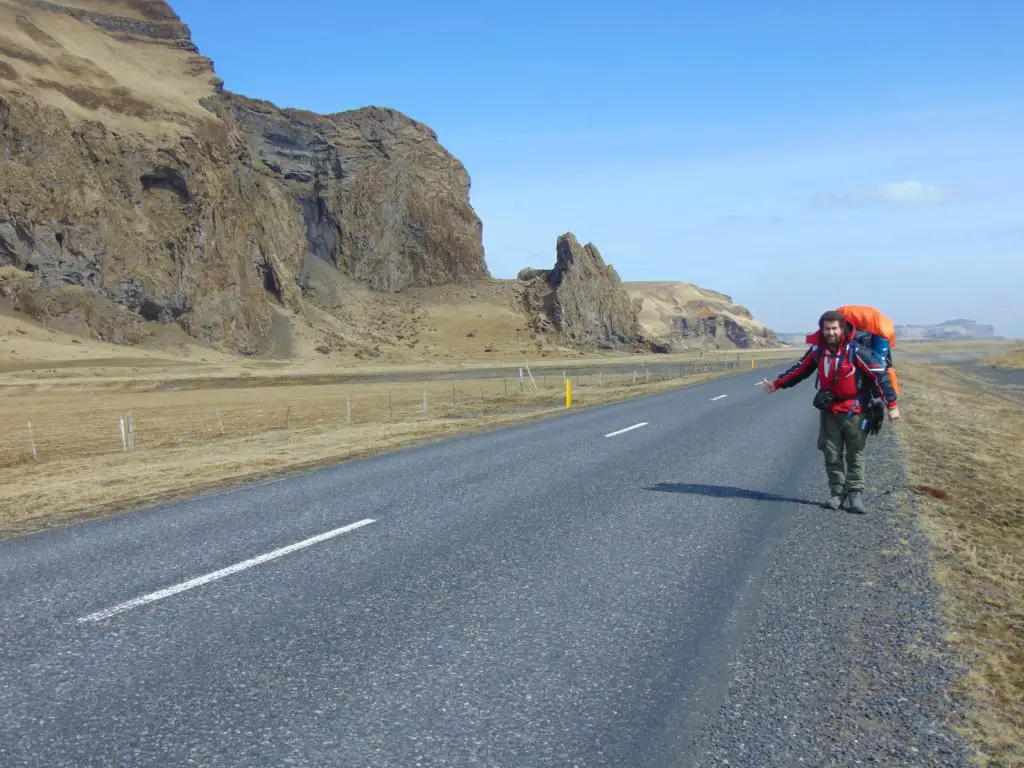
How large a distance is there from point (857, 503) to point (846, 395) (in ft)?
4.02

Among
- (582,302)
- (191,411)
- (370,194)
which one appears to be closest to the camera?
(191,411)

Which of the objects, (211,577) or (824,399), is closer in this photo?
(211,577)

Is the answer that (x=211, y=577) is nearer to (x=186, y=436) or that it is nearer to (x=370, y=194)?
(x=186, y=436)

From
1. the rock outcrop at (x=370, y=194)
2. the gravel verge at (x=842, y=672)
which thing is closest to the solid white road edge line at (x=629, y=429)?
the gravel verge at (x=842, y=672)

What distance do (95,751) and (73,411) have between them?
33.7 m

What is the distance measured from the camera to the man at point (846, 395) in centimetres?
813

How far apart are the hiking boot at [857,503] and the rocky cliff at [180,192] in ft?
262

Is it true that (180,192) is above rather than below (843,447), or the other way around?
above

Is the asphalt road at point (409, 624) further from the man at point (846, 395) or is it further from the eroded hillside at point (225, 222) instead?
the eroded hillside at point (225, 222)

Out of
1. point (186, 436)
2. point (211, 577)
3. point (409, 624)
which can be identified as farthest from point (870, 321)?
point (186, 436)

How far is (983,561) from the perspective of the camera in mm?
6473

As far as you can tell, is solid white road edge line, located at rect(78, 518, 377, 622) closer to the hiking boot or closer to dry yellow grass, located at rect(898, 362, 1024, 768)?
dry yellow grass, located at rect(898, 362, 1024, 768)

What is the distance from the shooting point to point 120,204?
80062 millimetres

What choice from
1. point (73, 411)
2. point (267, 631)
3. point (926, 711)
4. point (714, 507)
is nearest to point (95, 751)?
point (267, 631)
